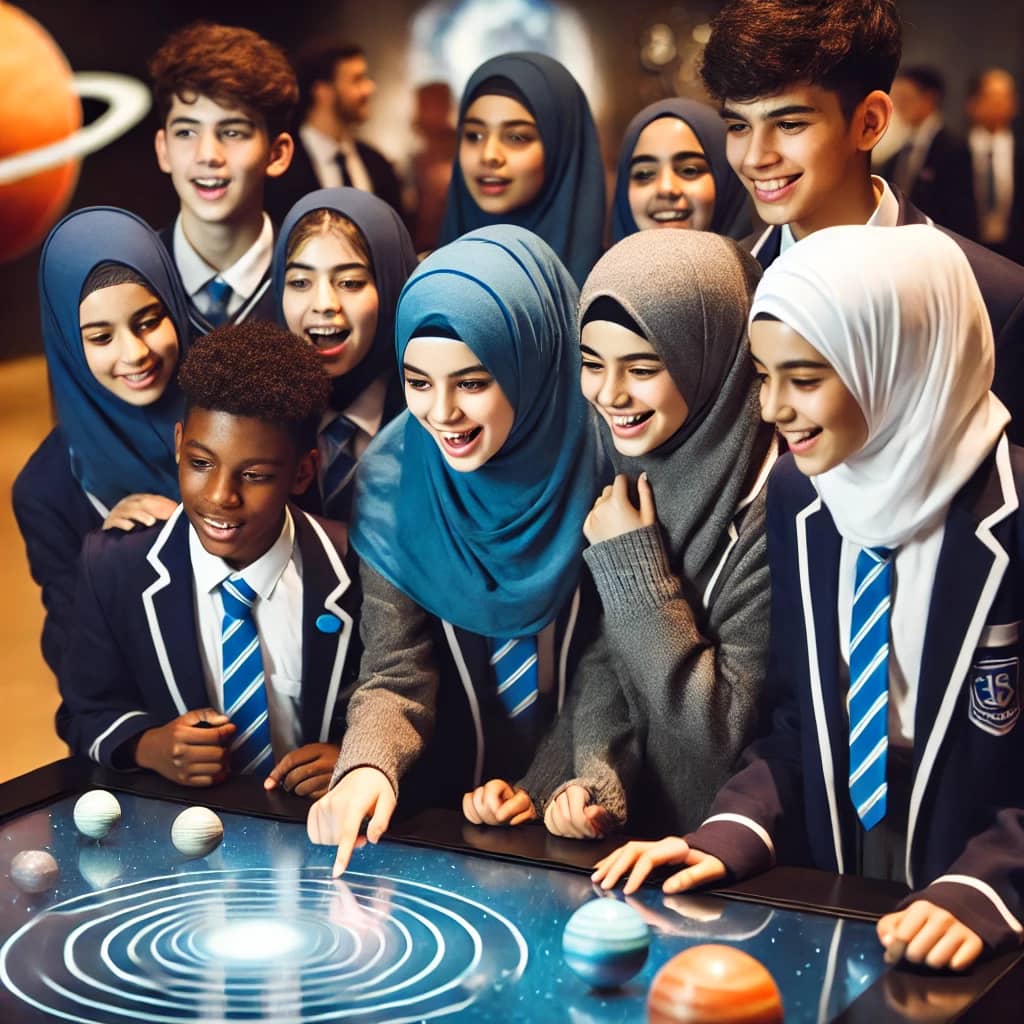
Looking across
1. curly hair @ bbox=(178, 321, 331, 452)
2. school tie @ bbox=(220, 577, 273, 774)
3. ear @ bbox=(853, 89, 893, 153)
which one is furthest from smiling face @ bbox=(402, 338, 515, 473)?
ear @ bbox=(853, 89, 893, 153)

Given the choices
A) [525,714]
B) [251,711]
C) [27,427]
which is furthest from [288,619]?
[27,427]

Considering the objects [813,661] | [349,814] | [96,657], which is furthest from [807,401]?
[96,657]

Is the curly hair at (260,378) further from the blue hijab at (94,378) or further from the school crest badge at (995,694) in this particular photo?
the school crest badge at (995,694)

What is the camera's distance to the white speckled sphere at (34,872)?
7.62 feet

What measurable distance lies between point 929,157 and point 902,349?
4.59 meters

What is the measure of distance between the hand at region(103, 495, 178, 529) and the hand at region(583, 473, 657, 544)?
849 mm

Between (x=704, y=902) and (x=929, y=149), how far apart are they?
4.91 metres

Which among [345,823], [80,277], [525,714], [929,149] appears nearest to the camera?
[345,823]

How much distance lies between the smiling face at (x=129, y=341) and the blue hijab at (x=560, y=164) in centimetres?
79

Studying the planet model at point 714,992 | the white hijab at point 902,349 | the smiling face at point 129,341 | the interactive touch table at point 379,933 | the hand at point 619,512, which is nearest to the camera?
the planet model at point 714,992

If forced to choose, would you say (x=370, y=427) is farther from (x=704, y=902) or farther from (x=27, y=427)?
(x=27, y=427)

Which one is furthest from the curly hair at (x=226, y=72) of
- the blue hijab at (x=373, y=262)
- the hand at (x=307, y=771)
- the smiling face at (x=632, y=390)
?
the hand at (x=307, y=771)

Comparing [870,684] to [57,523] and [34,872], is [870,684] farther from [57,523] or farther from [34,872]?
[57,523]

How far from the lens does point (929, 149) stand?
6.57m
